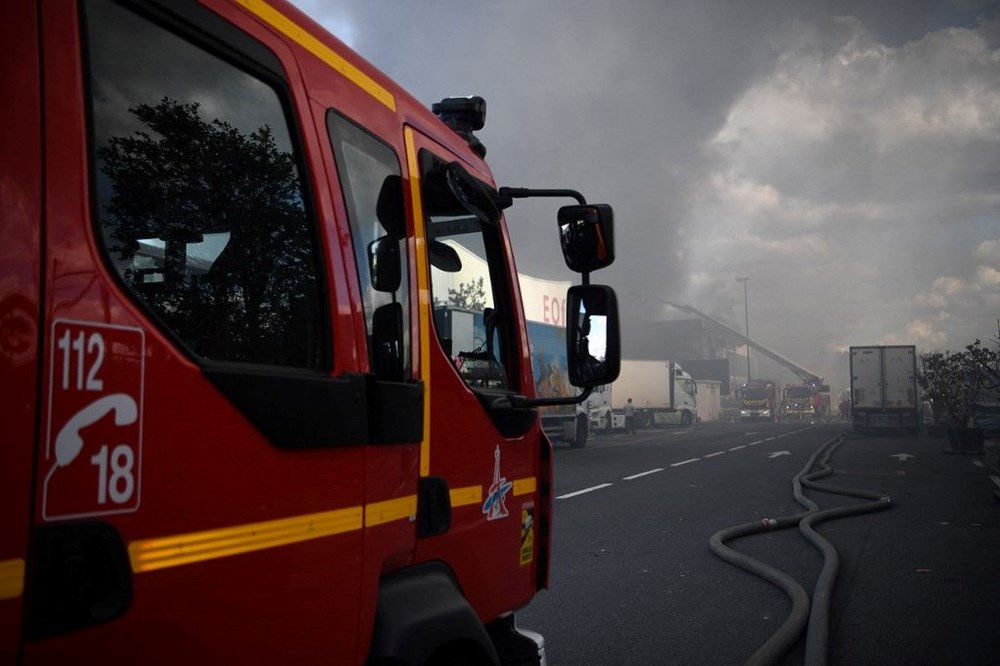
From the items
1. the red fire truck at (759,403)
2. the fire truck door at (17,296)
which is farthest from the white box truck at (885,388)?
the fire truck door at (17,296)

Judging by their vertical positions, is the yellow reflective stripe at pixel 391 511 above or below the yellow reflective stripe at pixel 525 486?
above

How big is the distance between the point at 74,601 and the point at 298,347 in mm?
745

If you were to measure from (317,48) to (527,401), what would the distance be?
4.52 ft

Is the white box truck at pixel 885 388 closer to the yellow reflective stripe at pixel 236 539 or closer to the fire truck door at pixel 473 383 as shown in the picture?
the fire truck door at pixel 473 383

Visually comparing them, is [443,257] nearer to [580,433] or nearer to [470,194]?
[470,194]

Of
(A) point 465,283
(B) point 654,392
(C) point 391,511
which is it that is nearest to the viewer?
(C) point 391,511

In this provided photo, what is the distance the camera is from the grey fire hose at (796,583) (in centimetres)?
449

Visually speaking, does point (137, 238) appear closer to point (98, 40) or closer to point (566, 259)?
point (98, 40)

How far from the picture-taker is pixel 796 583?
604 cm

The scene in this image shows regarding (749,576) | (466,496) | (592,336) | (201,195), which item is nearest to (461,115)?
(592,336)

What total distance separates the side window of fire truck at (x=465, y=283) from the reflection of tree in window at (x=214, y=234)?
24.7 inches

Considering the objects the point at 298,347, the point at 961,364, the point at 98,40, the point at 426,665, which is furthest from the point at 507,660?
the point at 961,364

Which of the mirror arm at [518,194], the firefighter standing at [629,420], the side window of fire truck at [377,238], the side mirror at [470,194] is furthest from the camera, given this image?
the firefighter standing at [629,420]

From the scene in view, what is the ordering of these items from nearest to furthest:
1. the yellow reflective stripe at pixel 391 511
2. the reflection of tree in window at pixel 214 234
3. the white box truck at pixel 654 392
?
the reflection of tree in window at pixel 214 234, the yellow reflective stripe at pixel 391 511, the white box truck at pixel 654 392
